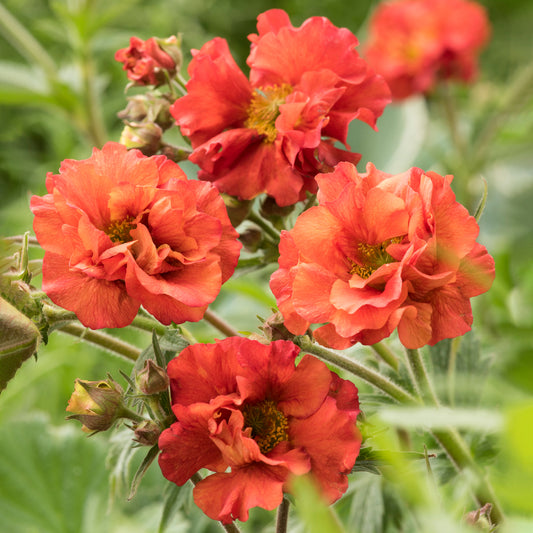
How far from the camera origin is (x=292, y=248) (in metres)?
0.33

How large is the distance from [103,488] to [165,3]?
119 centimetres

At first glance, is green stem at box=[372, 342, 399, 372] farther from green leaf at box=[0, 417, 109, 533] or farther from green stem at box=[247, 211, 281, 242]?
green leaf at box=[0, 417, 109, 533]

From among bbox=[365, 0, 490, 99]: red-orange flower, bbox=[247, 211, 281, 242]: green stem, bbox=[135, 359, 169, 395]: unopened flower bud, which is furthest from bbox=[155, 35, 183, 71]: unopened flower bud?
bbox=[365, 0, 490, 99]: red-orange flower

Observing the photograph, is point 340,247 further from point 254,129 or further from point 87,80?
point 87,80

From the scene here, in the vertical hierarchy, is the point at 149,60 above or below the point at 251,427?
above

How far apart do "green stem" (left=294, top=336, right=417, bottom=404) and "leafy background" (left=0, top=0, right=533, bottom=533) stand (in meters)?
0.02

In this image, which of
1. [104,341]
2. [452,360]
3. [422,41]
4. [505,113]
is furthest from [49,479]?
[422,41]

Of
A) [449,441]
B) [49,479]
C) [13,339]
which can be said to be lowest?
[49,479]

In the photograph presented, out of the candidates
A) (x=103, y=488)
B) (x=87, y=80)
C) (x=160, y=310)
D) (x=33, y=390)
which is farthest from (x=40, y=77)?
(x=160, y=310)

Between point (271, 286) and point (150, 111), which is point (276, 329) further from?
point (150, 111)

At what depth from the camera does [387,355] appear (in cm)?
44

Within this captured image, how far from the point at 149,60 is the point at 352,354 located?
0.21 m

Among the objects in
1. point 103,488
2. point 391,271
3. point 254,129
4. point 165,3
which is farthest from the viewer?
point 165,3

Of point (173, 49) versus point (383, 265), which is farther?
point (173, 49)
